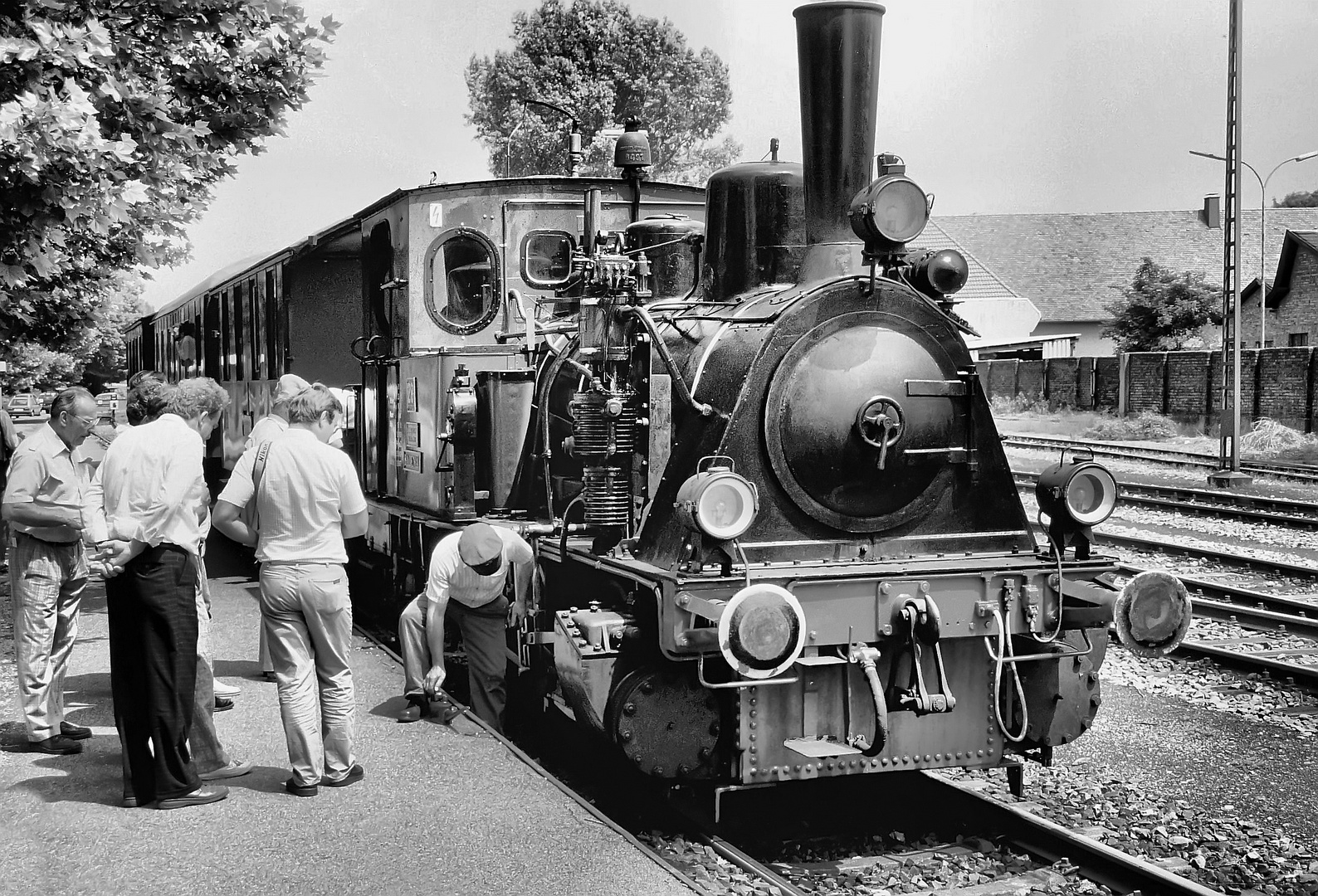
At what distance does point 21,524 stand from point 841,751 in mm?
3876

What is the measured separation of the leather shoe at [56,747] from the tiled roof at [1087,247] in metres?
43.2

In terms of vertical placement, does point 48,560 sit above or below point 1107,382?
below

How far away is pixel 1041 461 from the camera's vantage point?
22609mm

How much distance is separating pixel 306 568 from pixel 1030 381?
33401mm

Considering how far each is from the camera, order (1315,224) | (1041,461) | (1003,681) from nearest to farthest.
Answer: (1003,681) < (1041,461) < (1315,224)

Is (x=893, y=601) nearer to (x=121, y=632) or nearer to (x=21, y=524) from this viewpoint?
(x=121, y=632)

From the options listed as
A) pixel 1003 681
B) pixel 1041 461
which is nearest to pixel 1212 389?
pixel 1041 461

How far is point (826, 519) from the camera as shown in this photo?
208 inches

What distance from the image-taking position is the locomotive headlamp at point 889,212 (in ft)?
16.8

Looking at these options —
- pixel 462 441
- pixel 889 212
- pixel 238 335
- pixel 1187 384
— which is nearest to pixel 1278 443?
pixel 1187 384

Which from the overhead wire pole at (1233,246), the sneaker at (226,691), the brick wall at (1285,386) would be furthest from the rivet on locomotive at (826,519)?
the brick wall at (1285,386)

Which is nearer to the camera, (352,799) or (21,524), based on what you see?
(352,799)

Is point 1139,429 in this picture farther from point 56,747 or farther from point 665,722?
point 56,747

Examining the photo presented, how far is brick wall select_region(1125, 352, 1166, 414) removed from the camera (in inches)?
1165
